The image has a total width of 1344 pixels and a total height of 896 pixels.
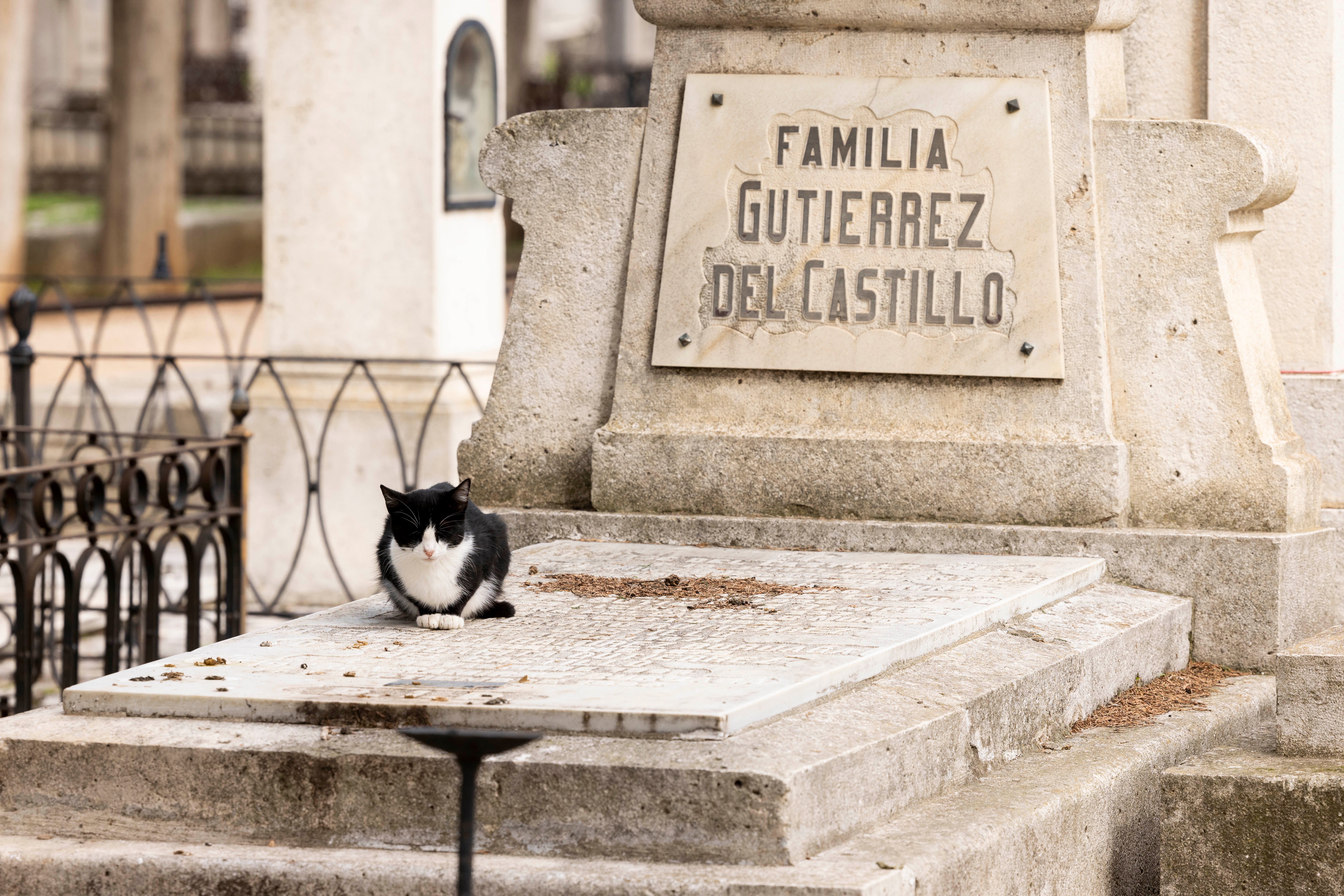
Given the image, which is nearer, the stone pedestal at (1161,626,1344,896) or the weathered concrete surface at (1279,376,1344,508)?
the stone pedestal at (1161,626,1344,896)

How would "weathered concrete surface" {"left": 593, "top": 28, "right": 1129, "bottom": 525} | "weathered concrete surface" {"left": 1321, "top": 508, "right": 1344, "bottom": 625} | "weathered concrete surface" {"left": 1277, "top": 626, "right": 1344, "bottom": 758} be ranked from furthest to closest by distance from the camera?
"weathered concrete surface" {"left": 1321, "top": 508, "right": 1344, "bottom": 625}
"weathered concrete surface" {"left": 593, "top": 28, "right": 1129, "bottom": 525}
"weathered concrete surface" {"left": 1277, "top": 626, "right": 1344, "bottom": 758}

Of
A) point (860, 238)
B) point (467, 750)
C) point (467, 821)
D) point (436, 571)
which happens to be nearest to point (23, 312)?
point (860, 238)

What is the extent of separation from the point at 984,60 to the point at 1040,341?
84cm

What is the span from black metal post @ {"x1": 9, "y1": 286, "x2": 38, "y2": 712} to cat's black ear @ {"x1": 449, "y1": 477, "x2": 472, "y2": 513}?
2.83 meters

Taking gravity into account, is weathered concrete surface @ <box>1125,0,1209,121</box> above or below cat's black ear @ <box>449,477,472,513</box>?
above

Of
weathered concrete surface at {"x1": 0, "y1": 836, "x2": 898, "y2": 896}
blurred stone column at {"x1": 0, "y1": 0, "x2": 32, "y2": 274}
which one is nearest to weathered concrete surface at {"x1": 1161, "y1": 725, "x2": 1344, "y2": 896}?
weathered concrete surface at {"x1": 0, "y1": 836, "x2": 898, "y2": 896}

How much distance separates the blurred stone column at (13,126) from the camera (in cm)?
2270

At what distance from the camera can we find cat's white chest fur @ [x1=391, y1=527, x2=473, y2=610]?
4.36m

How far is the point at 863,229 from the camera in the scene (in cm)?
546

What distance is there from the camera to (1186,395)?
17.5ft

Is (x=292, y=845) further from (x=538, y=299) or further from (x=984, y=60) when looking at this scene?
(x=984, y=60)

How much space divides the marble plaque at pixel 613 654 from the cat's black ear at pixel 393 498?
289 mm

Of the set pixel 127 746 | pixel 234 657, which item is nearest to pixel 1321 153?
pixel 234 657

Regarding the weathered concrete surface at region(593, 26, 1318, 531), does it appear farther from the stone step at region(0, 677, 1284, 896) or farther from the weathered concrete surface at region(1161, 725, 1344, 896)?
the weathered concrete surface at region(1161, 725, 1344, 896)
